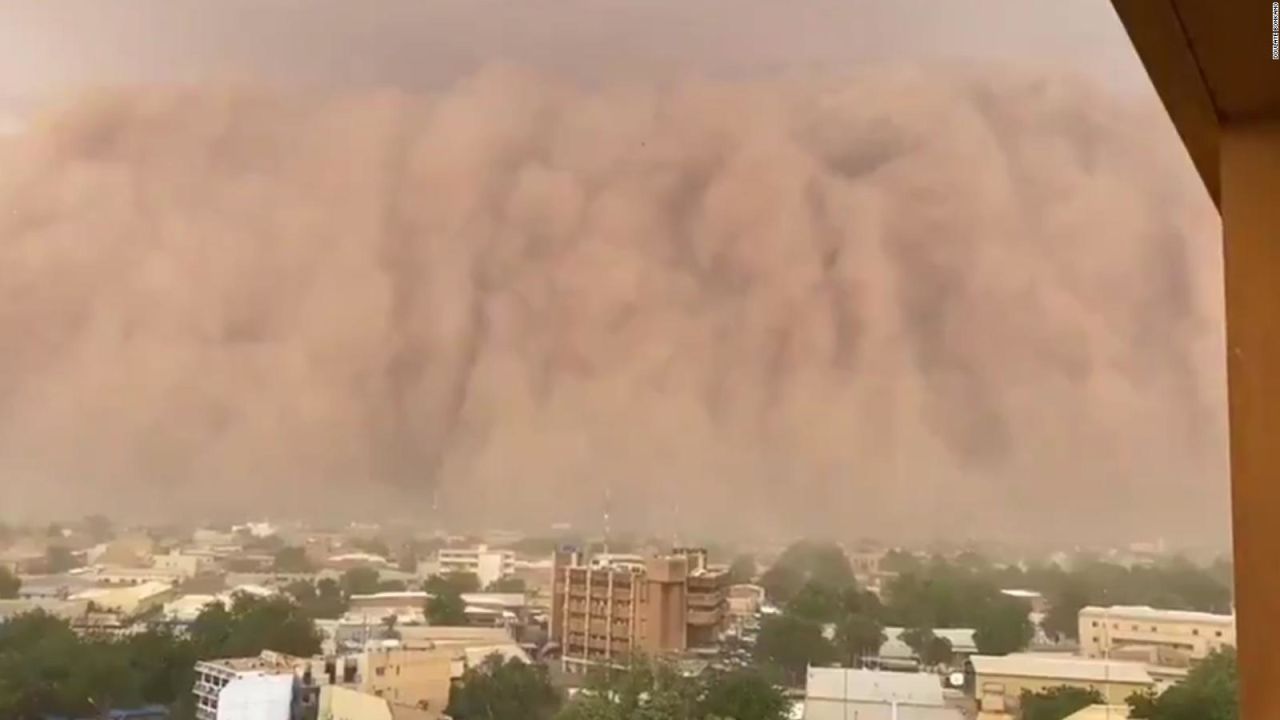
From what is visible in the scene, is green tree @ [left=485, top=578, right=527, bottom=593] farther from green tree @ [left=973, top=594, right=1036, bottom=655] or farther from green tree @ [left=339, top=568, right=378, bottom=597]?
green tree @ [left=973, top=594, right=1036, bottom=655]

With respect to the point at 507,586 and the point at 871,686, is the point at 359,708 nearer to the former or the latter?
the point at 507,586

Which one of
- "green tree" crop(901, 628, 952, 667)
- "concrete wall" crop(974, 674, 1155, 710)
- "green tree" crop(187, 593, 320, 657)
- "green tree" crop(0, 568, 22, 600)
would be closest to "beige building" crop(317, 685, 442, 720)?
"green tree" crop(187, 593, 320, 657)

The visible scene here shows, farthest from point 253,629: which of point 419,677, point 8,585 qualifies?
point 8,585

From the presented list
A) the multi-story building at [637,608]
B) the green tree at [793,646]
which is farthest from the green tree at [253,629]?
the green tree at [793,646]

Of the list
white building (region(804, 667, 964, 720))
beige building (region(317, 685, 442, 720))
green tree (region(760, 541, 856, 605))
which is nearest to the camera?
white building (region(804, 667, 964, 720))

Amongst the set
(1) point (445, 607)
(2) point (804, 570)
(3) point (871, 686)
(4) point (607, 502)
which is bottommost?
(3) point (871, 686)

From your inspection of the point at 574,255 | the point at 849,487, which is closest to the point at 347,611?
the point at 574,255

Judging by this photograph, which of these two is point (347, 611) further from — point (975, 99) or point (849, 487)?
point (975, 99)
